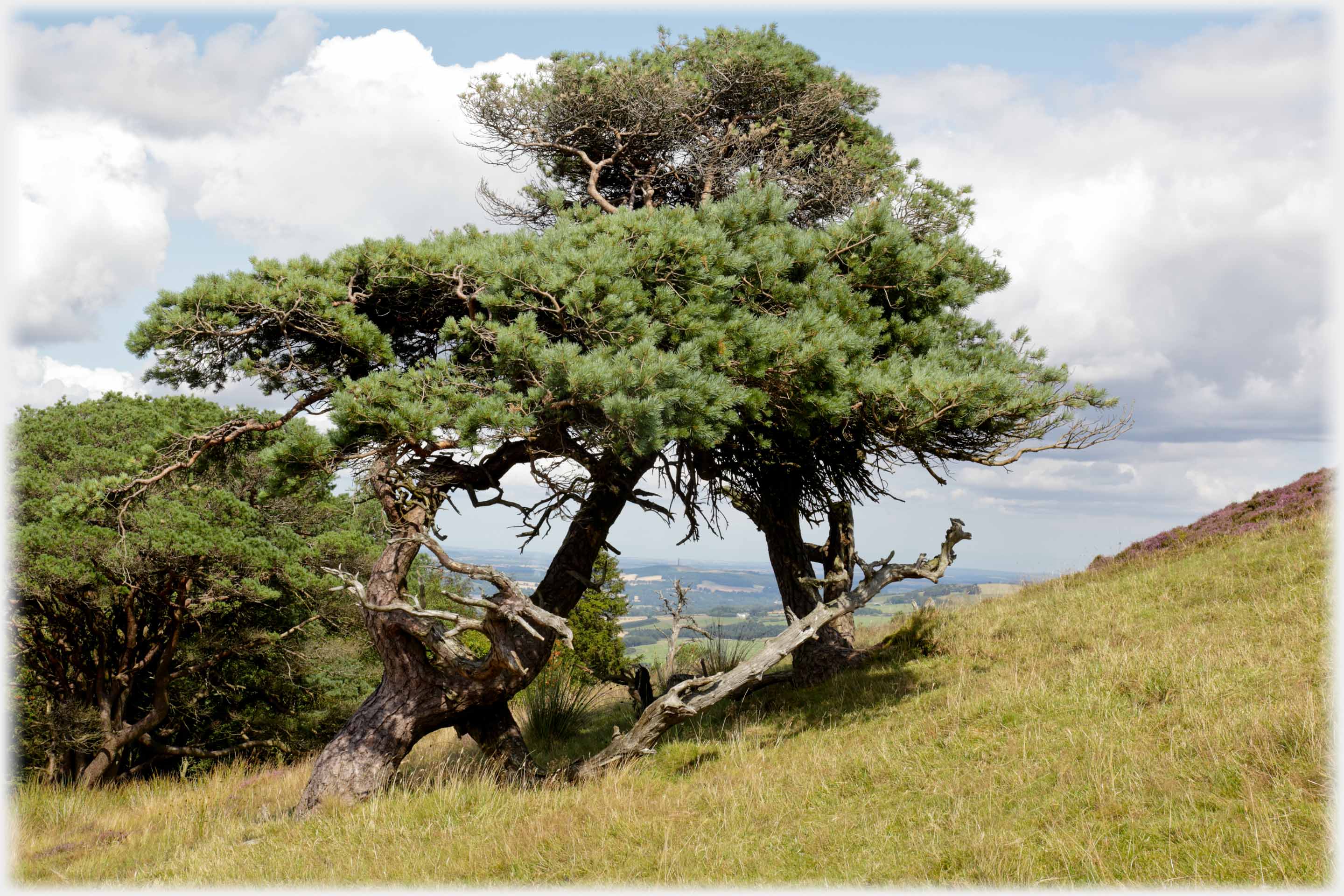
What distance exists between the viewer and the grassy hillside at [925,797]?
563cm

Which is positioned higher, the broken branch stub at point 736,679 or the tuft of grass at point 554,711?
the broken branch stub at point 736,679

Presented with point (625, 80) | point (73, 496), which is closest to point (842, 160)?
point (625, 80)

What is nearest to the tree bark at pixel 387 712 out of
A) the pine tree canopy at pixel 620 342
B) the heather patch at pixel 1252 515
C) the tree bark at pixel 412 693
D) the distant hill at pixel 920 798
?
the tree bark at pixel 412 693

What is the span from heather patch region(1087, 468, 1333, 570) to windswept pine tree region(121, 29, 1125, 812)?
31.5ft

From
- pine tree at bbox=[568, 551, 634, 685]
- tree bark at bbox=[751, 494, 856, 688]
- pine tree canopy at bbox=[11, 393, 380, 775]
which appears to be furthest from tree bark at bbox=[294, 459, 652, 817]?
pine tree at bbox=[568, 551, 634, 685]

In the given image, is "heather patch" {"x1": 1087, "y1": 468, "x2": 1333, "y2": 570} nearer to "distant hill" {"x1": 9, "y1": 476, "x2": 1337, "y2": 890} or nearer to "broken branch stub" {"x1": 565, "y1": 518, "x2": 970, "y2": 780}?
"distant hill" {"x1": 9, "y1": 476, "x2": 1337, "y2": 890}

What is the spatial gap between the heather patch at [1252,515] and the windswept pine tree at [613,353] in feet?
31.5

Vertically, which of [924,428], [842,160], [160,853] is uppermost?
[842,160]

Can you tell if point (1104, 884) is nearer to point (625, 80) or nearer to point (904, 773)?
point (904, 773)

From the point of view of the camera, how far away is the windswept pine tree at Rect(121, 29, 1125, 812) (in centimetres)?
790

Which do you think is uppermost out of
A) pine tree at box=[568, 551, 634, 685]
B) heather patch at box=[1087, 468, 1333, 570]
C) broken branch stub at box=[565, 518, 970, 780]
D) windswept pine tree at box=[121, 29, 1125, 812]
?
windswept pine tree at box=[121, 29, 1125, 812]

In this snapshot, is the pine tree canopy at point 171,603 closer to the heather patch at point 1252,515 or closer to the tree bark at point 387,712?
the tree bark at point 387,712

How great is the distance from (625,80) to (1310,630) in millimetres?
11175

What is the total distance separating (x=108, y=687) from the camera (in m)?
15.6
